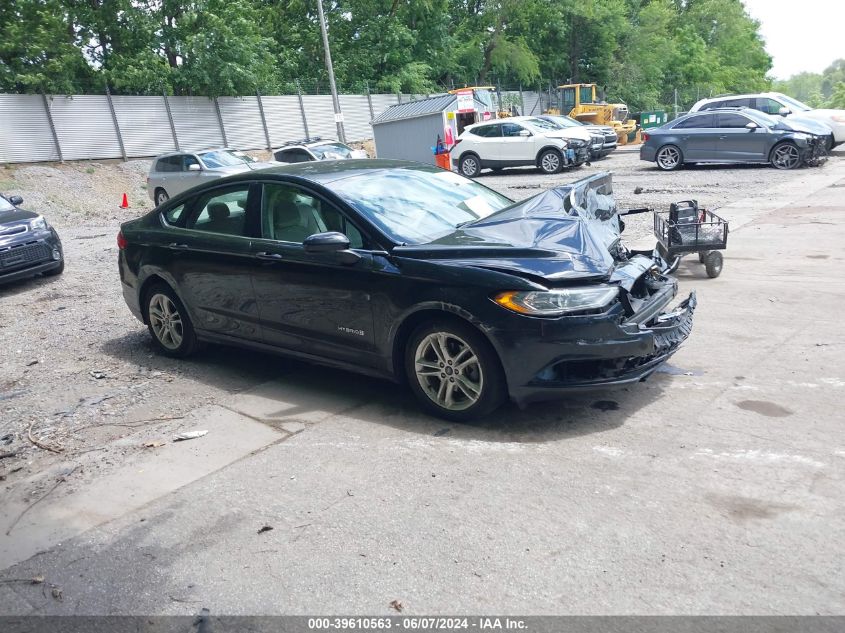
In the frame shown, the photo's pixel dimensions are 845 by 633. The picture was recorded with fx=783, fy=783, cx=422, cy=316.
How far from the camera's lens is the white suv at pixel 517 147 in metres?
24.1

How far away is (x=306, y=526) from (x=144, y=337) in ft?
14.3

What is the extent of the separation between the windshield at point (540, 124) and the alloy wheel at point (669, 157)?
4.45 metres

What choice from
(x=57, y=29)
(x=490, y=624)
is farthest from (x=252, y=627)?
(x=57, y=29)

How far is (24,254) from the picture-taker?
34.2ft

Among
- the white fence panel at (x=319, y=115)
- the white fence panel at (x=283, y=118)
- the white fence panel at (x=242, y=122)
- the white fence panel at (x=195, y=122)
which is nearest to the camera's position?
the white fence panel at (x=195, y=122)

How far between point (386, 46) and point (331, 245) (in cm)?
4099

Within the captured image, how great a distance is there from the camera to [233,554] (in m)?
3.72

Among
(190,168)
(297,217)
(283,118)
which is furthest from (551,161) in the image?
(297,217)

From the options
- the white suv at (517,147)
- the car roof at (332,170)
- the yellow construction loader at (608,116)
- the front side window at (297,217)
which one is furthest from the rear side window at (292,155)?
the yellow construction loader at (608,116)

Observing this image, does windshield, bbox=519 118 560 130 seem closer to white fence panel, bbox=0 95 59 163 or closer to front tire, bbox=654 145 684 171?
front tire, bbox=654 145 684 171

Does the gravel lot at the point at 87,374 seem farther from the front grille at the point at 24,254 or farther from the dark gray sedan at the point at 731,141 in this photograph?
the dark gray sedan at the point at 731,141

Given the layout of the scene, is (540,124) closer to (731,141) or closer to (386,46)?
(731,141)

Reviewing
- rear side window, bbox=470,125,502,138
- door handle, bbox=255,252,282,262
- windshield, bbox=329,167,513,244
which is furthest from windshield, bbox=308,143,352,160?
door handle, bbox=255,252,282,262

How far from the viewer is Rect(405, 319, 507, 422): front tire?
15.7ft
